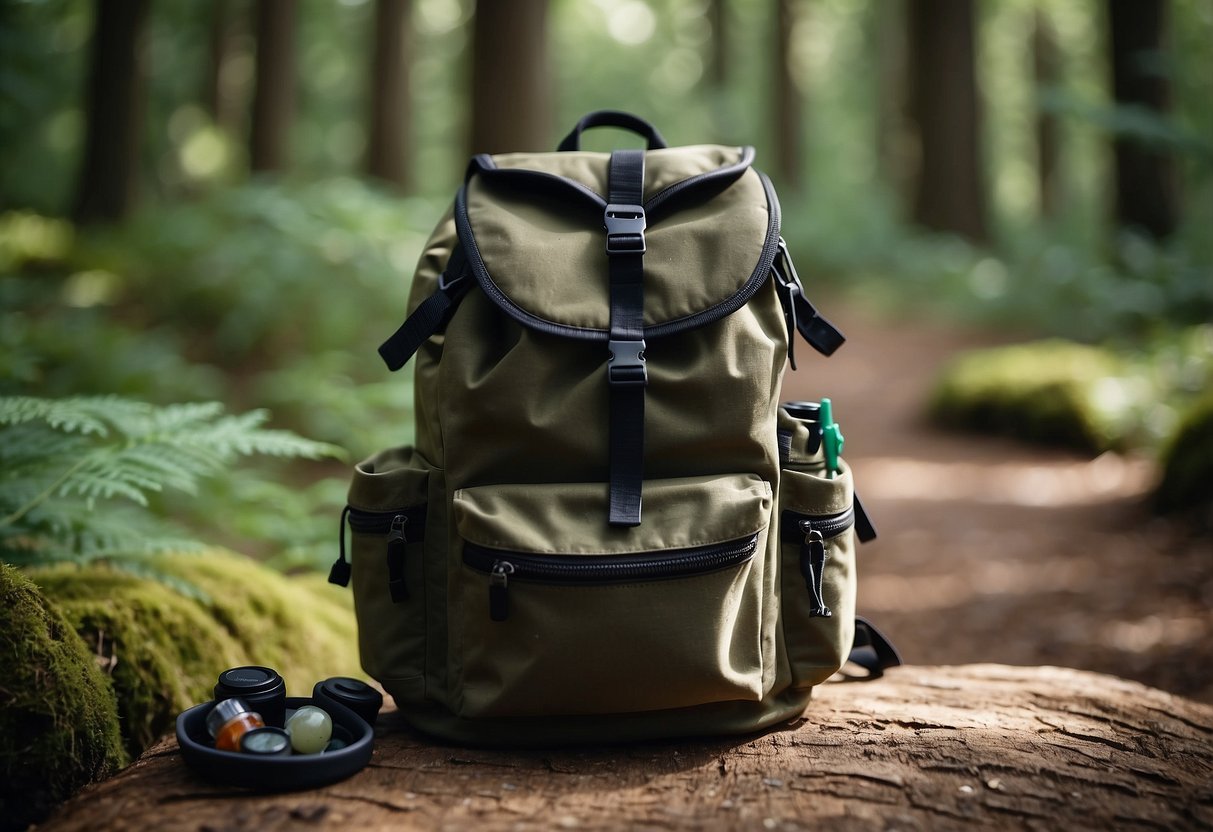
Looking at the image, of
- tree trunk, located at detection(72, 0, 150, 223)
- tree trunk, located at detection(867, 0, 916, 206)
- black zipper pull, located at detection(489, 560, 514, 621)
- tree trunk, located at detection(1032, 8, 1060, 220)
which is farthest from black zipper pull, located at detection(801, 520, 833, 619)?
tree trunk, located at detection(1032, 8, 1060, 220)

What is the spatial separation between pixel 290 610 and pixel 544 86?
169 inches

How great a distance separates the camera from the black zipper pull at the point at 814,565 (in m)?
2.17

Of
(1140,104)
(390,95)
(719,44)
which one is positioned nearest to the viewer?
(1140,104)

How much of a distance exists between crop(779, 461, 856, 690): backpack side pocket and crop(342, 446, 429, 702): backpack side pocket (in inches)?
37.0

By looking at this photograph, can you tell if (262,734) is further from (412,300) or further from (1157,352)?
(1157,352)

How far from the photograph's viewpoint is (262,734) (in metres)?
1.87

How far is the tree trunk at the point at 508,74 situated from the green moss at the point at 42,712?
437 centimetres

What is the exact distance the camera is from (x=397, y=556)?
2129 mm

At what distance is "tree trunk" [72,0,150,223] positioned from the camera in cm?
1012

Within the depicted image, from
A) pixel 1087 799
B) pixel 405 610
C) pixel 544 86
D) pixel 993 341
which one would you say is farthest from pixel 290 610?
pixel 993 341

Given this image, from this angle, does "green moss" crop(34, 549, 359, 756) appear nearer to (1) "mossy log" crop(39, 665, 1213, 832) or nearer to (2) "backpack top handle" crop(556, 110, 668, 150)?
(1) "mossy log" crop(39, 665, 1213, 832)

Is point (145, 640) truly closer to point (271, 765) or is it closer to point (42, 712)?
point (42, 712)

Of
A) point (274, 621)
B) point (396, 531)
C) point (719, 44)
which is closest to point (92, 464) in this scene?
point (274, 621)

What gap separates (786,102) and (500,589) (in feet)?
57.3
